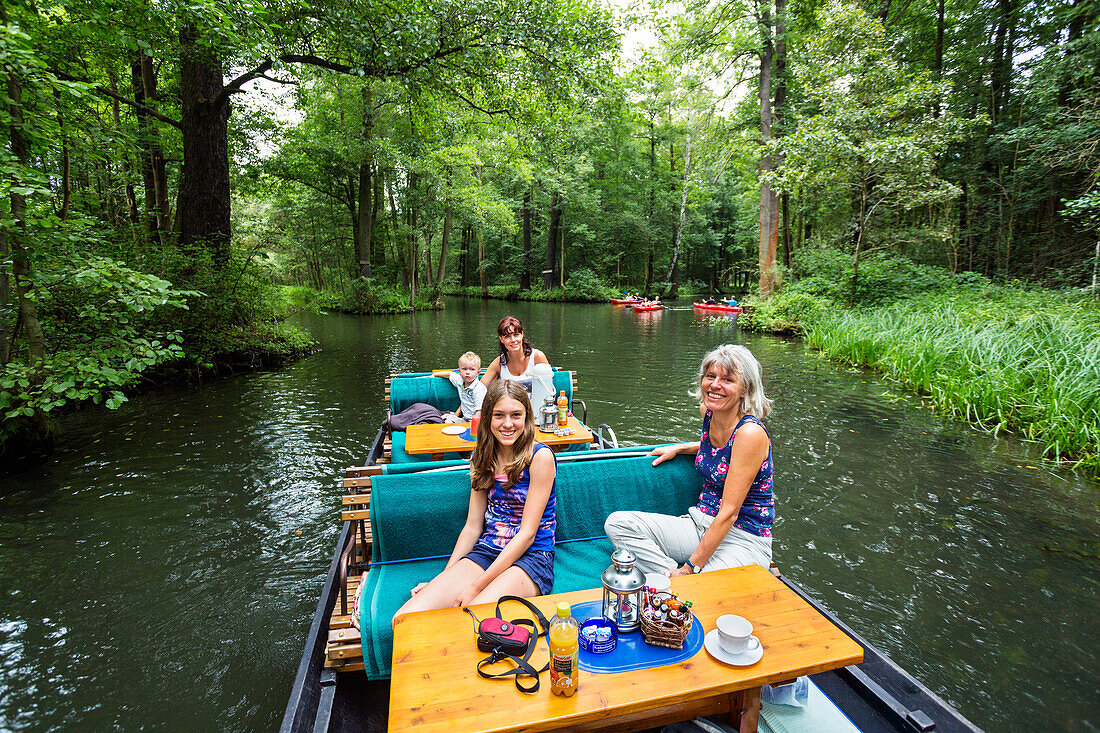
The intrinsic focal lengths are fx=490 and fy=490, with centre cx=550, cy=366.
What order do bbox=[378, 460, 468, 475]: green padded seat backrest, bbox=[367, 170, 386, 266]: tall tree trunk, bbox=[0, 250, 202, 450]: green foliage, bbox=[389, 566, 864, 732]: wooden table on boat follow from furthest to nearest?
bbox=[367, 170, 386, 266]: tall tree trunk
bbox=[0, 250, 202, 450]: green foliage
bbox=[378, 460, 468, 475]: green padded seat backrest
bbox=[389, 566, 864, 732]: wooden table on boat

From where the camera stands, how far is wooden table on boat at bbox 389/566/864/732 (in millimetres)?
1540

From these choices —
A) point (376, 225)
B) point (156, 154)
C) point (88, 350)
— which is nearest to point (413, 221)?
point (376, 225)

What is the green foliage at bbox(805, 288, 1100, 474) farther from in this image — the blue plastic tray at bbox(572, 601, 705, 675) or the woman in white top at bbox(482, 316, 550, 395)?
the blue plastic tray at bbox(572, 601, 705, 675)

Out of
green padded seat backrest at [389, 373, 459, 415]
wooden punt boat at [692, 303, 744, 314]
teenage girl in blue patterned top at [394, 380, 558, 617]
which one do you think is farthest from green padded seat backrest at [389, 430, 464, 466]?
wooden punt boat at [692, 303, 744, 314]

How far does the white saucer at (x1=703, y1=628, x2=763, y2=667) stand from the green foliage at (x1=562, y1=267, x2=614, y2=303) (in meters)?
35.8

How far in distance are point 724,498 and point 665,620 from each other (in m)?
1.08

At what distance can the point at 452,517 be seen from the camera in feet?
10.6

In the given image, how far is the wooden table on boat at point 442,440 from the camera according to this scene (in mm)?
4473

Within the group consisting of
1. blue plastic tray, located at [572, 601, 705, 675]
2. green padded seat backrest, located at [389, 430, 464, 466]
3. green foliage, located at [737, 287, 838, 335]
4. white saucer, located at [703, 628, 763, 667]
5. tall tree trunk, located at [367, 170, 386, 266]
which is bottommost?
green padded seat backrest, located at [389, 430, 464, 466]

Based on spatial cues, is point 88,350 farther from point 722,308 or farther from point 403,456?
point 722,308

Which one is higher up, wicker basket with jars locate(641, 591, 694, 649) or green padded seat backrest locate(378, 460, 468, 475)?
green padded seat backrest locate(378, 460, 468, 475)

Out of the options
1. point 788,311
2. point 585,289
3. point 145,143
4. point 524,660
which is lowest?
point 524,660

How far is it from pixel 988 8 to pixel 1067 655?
2357 cm

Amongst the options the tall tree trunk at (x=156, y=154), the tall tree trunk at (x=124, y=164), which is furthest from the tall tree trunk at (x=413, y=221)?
the tall tree trunk at (x=156, y=154)
